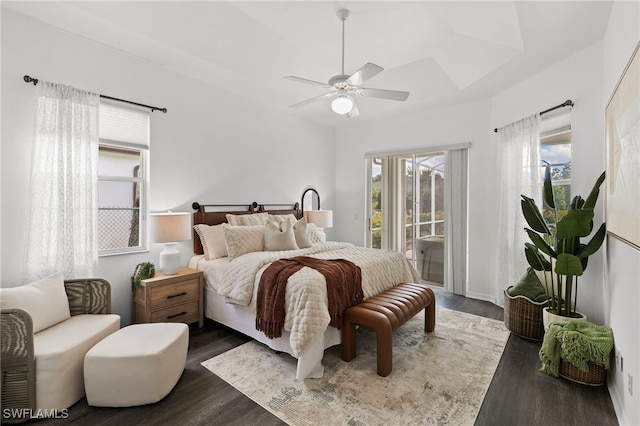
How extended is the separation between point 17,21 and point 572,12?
15.1 ft

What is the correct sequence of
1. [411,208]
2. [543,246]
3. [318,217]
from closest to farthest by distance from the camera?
[543,246], [318,217], [411,208]

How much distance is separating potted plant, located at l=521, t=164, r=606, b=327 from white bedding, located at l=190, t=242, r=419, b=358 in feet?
4.21

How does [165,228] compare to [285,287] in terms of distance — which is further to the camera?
[165,228]

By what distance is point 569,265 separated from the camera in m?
2.42

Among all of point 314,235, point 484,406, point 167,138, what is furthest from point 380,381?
point 167,138

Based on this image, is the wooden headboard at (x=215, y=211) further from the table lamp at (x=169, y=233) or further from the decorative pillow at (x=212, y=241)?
the table lamp at (x=169, y=233)

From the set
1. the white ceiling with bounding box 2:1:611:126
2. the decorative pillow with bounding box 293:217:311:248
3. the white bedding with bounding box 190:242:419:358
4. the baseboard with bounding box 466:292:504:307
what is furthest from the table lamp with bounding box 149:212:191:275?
the baseboard with bounding box 466:292:504:307

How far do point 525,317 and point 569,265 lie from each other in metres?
0.87

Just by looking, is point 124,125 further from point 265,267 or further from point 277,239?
point 265,267

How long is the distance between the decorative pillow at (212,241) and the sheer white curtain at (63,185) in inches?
42.1

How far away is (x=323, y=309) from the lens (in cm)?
235

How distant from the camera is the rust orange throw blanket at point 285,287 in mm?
2471

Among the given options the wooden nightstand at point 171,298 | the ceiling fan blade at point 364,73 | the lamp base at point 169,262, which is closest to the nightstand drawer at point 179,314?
the wooden nightstand at point 171,298

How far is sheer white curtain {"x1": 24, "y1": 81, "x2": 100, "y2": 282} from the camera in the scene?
8.31ft
